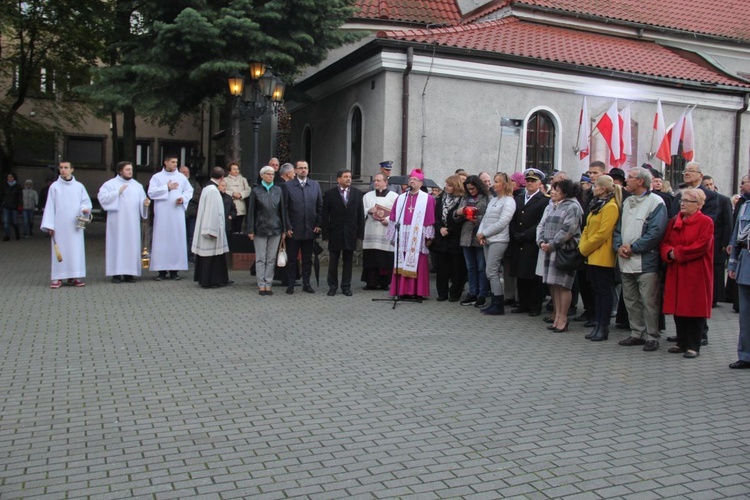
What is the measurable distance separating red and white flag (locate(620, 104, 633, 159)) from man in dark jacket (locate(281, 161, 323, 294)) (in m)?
10.2

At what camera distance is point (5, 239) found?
23.7 m

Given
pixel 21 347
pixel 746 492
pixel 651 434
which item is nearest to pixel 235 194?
pixel 21 347

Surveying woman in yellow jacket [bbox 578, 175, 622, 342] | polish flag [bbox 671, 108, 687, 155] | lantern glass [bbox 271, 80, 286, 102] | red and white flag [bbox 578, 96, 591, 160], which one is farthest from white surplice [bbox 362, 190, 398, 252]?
polish flag [bbox 671, 108, 687, 155]

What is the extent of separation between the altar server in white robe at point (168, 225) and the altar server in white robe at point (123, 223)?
0.41 m

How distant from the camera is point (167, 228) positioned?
1429 cm

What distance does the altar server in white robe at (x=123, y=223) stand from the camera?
13.7m

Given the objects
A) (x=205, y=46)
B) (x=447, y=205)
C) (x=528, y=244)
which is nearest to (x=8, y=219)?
(x=205, y=46)

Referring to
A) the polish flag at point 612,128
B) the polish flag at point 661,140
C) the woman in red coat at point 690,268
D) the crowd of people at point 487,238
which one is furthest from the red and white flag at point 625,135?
the woman in red coat at point 690,268

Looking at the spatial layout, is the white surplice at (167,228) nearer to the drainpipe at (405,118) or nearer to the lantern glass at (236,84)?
the lantern glass at (236,84)

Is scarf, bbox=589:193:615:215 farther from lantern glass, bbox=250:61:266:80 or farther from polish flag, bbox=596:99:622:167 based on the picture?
polish flag, bbox=596:99:622:167

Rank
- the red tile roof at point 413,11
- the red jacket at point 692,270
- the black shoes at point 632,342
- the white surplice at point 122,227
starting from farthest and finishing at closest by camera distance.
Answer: the red tile roof at point 413,11 → the white surplice at point 122,227 → the black shoes at point 632,342 → the red jacket at point 692,270

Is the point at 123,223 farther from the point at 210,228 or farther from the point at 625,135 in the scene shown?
the point at 625,135

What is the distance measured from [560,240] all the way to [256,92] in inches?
386

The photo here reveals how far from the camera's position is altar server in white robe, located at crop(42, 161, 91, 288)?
13023 mm
